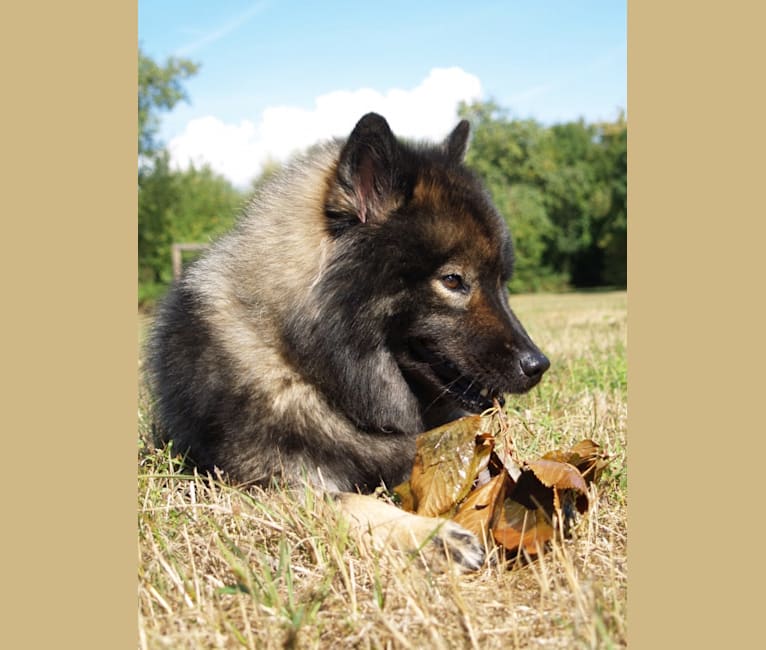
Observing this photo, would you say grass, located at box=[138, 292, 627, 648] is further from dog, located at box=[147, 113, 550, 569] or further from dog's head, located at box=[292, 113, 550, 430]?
dog's head, located at box=[292, 113, 550, 430]

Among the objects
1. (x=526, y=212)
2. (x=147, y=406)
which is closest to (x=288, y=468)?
(x=147, y=406)

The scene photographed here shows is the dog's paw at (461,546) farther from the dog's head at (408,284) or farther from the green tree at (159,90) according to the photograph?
the green tree at (159,90)

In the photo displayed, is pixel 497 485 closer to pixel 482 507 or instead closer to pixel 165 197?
pixel 482 507

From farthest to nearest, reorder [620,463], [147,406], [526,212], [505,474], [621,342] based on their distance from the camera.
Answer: [526,212] → [621,342] → [147,406] → [620,463] → [505,474]

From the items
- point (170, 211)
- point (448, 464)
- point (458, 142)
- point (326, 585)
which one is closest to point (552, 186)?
point (170, 211)

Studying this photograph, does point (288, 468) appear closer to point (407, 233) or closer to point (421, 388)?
point (421, 388)

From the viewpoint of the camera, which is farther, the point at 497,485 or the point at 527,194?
the point at 527,194

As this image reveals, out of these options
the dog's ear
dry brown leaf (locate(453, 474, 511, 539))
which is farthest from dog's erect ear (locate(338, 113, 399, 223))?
dry brown leaf (locate(453, 474, 511, 539))
